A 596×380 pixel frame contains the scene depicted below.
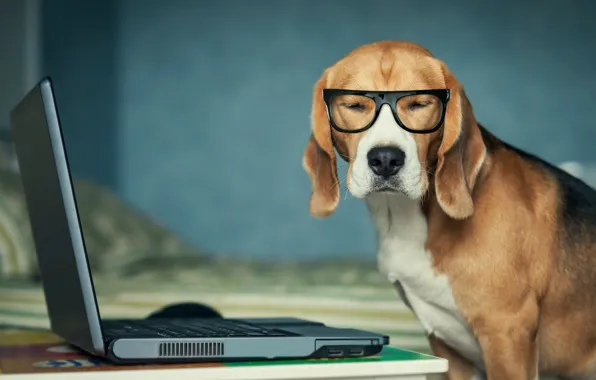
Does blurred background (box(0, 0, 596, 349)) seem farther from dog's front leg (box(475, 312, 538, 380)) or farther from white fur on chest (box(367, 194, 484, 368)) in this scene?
dog's front leg (box(475, 312, 538, 380))

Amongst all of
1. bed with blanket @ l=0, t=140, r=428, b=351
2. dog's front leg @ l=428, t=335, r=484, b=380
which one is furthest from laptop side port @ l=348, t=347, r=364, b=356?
bed with blanket @ l=0, t=140, r=428, b=351

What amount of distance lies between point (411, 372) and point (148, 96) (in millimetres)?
3565

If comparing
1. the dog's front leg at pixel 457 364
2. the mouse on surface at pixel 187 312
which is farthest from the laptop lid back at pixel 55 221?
the dog's front leg at pixel 457 364

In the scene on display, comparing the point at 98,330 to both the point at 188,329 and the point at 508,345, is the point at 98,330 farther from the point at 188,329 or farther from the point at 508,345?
the point at 508,345

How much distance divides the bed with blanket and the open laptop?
3.51ft

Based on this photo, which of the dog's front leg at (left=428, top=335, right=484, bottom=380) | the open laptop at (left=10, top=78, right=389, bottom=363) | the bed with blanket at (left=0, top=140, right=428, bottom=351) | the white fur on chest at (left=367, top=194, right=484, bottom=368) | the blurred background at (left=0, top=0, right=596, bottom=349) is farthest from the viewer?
the blurred background at (left=0, top=0, right=596, bottom=349)

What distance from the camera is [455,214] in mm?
1455

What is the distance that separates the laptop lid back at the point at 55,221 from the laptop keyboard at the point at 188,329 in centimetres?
5

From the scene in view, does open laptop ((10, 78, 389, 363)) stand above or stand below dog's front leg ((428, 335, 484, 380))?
above

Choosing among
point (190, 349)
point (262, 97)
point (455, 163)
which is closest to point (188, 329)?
point (190, 349)

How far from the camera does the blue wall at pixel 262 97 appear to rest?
14.6 ft

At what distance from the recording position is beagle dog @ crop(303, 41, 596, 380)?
143 cm

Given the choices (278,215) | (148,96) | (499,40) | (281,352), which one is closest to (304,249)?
(278,215)

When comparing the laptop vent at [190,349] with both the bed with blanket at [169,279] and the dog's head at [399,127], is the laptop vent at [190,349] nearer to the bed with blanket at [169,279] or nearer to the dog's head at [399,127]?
the dog's head at [399,127]
